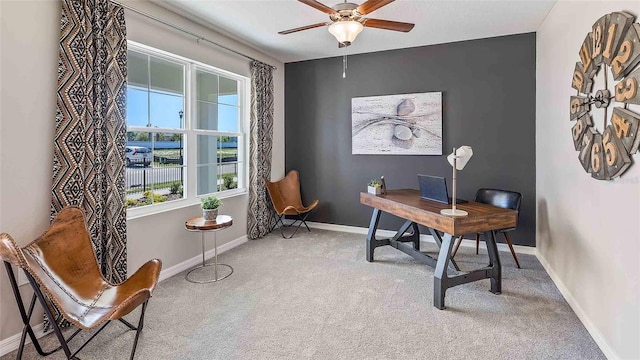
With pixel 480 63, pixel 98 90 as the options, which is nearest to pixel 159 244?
pixel 98 90

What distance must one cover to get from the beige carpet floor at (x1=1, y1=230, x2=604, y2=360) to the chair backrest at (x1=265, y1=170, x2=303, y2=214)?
133 cm

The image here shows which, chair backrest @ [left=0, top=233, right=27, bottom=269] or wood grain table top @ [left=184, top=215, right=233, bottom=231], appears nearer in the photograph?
chair backrest @ [left=0, top=233, right=27, bottom=269]

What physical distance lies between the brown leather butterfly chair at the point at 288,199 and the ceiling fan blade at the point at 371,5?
9.21ft

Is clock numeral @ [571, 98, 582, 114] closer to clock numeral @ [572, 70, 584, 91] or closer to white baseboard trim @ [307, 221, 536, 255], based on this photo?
clock numeral @ [572, 70, 584, 91]

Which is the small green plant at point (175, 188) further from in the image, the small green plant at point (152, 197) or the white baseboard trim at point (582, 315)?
the white baseboard trim at point (582, 315)

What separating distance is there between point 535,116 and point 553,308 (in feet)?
7.46

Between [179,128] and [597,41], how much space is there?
3.49 m

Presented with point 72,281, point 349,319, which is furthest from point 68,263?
point 349,319

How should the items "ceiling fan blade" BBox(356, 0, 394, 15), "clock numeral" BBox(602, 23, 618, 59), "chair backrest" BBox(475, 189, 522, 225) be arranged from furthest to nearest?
"chair backrest" BBox(475, 189, 522, 225) < "ceiling fan blade" BBox(356, 0, 394, 15) < "clock numeral" BBox(602, 23, 618, 59)

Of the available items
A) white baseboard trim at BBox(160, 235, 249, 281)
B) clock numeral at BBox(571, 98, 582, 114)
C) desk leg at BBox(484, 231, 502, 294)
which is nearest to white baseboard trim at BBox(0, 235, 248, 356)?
white baseboard trim at BBox(160, 235, 249, 281)

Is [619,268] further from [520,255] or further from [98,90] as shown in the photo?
[98,90]

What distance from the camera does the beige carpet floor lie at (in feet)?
6.66

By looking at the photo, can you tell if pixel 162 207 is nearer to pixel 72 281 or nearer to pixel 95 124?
pixel 95 124

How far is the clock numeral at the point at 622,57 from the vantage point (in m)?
1.71
